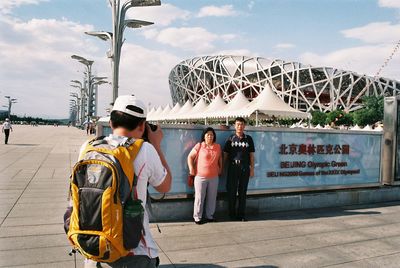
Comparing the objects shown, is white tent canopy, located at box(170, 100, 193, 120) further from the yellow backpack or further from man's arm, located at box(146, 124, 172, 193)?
the yellow backpack

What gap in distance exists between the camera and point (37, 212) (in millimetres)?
5984

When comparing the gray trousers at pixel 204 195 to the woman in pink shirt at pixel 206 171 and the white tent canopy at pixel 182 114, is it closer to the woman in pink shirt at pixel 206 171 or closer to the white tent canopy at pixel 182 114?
the woman in pink shirt at pixel 206 171

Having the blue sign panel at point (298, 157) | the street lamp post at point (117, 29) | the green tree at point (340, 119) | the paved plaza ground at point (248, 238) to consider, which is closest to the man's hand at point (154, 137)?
the paved plaza ground at point (248, 238)

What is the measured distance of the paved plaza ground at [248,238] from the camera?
13.5 ft

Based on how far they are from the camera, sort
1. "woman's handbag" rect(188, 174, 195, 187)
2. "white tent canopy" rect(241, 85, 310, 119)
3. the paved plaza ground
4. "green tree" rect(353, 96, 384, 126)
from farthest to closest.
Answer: "green tree" rect(353, 96, 384, 126), "white tent canopy" rect(241, 85, 310, 119), "woman's handbag" rect(188, 174, 195, 187), the paved plaza ground

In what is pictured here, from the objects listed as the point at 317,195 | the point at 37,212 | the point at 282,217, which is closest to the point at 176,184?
the point at 282,217

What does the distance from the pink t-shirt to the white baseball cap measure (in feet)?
12.5

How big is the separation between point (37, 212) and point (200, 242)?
2940 mm

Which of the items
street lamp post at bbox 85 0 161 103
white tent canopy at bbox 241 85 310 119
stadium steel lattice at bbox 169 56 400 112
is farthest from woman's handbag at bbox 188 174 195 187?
stadium steel lattice at bbox 169 56 400 112

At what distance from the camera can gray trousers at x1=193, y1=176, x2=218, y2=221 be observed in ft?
18.7

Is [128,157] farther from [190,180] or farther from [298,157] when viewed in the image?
[298,157]

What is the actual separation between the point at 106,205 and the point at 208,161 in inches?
161

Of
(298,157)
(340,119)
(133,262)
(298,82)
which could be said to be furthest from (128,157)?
(298,82)

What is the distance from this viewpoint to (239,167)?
5934mm
